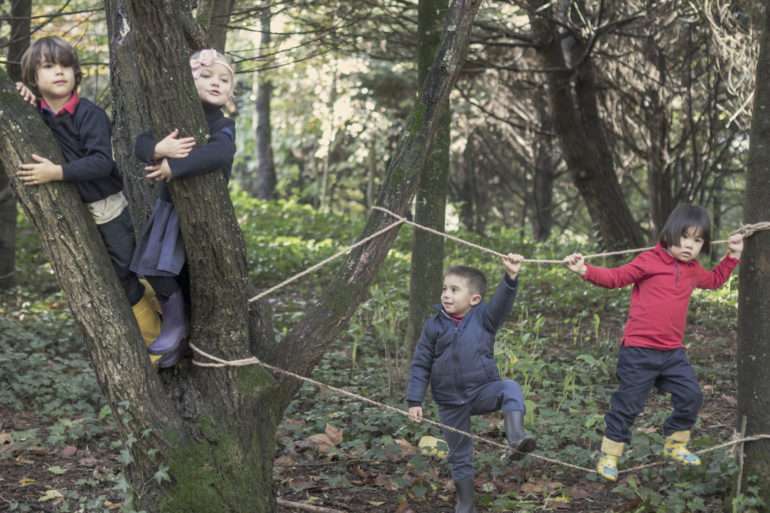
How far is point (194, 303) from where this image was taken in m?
3.70

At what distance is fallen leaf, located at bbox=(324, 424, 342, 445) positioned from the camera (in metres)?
5.17

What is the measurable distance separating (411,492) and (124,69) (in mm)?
2521

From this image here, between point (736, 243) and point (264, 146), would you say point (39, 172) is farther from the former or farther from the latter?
point (264, 146)

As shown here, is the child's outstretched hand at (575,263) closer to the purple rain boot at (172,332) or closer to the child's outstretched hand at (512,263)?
the child's outstretched hand at (512,263)

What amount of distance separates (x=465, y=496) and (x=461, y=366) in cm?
61

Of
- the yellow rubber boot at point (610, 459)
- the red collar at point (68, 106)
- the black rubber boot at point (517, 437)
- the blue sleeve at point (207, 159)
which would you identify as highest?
the red collar at point (68, 106)

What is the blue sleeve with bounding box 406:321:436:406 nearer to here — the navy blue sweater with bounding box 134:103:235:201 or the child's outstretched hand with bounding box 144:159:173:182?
the navy blue sweater with bounding box 134:103:235:201

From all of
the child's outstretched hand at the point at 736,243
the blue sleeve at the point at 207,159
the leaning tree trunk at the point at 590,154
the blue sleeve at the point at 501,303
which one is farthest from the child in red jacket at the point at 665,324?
the leaning tree trunk at the point at 590,154

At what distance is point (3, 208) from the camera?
883cm

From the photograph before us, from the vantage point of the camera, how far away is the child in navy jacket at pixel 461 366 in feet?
Result: 13.7

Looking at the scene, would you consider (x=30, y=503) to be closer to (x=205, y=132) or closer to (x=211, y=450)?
(x=211, y=450)

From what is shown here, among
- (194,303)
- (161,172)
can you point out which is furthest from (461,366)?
(161,172)

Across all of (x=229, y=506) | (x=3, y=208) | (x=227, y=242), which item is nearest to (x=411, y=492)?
(x=229, y=506)

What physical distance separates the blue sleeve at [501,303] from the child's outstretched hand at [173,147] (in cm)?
154
